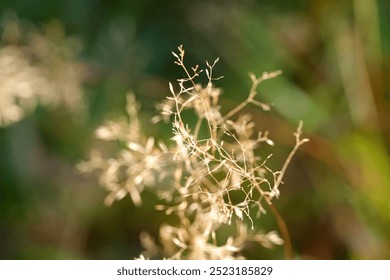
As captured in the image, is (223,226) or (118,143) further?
(118,143)

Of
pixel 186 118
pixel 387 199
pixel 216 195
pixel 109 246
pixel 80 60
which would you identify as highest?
pixel 80 60

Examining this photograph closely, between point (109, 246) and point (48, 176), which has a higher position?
point (48, 176)

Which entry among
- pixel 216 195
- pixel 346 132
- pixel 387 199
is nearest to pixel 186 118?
pixel 346 132

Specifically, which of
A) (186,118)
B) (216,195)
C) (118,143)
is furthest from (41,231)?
(216,195)
